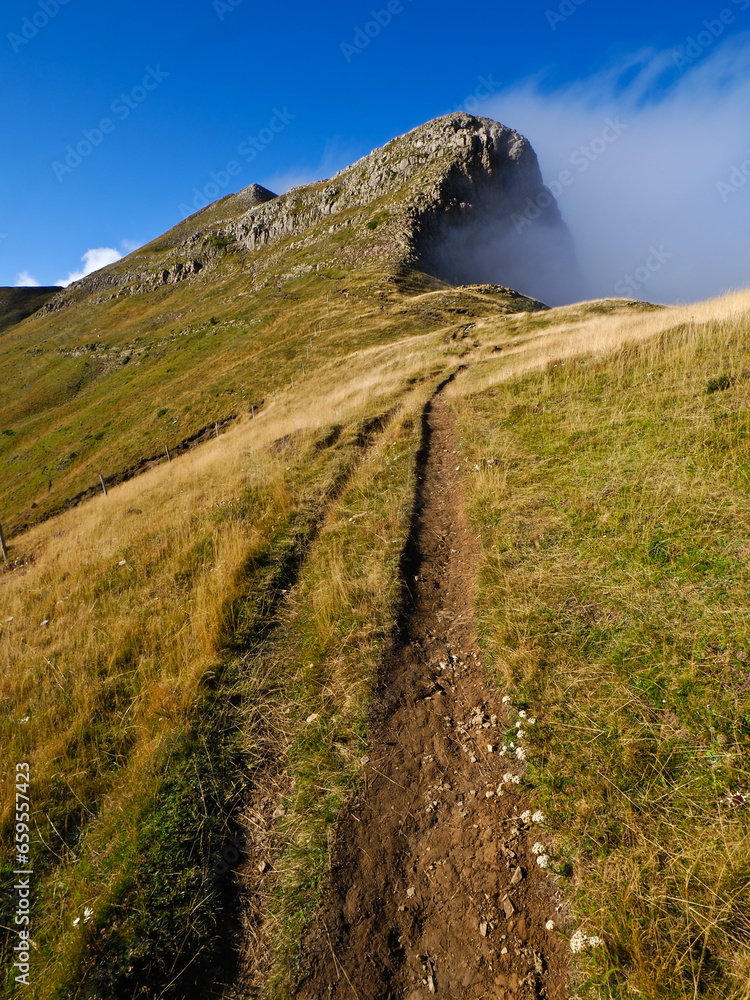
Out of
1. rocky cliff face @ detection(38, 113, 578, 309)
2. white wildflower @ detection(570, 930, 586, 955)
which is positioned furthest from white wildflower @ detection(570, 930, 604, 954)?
rocky cliff face @ detection(38, 113, 578, 309)

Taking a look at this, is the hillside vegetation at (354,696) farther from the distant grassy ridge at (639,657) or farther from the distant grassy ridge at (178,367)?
the distant grassy ridge at (178,367)

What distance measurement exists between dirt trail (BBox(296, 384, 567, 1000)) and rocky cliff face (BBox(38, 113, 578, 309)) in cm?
6640

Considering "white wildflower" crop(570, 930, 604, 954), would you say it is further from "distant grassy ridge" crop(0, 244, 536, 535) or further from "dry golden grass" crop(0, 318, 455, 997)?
"distant grassy ridge" crop(0, 244, 536, 535)

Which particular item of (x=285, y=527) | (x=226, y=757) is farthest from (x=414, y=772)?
(x=285, y=527)

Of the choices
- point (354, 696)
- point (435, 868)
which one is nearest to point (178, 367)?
point (354, 696)

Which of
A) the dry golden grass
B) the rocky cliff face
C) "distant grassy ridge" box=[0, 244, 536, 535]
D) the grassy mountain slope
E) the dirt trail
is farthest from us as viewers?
the rocky cliff face

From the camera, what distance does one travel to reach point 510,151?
108 meters

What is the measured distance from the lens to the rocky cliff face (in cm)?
7600

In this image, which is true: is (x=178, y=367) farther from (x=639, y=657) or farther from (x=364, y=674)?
(x=639, y=657)

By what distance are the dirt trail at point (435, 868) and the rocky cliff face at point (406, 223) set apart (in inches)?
2614

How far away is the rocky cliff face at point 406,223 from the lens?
76.0m

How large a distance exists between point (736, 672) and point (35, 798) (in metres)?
6.40

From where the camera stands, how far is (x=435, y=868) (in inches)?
125

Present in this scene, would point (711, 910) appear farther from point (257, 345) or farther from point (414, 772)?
point (257, 345)
